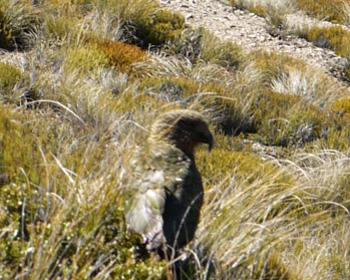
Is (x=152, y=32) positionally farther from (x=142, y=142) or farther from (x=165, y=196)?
(x=165, y=196)

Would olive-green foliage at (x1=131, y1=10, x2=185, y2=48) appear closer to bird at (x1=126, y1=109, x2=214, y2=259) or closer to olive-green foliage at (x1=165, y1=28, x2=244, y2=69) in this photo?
olive-green foliage at (x1=165, y1=28, x2=244, y2=69)

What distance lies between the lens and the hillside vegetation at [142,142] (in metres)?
3.77

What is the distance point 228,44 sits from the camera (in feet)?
32.6

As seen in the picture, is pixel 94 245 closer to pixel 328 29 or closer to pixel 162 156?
pixel 162 156

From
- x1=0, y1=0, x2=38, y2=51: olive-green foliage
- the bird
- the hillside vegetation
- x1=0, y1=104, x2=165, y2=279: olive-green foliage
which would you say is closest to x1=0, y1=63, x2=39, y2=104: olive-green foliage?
the hillside vegetation

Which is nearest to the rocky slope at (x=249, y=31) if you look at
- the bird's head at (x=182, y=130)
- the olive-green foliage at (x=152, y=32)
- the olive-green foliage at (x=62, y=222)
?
the olive-green foliage at (x=152, y=32)

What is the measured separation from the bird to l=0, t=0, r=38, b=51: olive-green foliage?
435cm

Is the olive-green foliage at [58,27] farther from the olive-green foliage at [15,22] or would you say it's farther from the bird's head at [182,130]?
the bird's head at [182,130]

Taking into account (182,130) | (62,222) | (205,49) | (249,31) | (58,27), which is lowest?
(249,31)

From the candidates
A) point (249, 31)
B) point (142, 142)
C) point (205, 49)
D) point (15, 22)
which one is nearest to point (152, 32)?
point (205, 49)

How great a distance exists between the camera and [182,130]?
4086mm

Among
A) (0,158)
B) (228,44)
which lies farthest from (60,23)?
(0,158)

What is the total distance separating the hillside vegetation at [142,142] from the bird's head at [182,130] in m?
0.23

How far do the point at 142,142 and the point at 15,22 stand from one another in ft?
14.5
